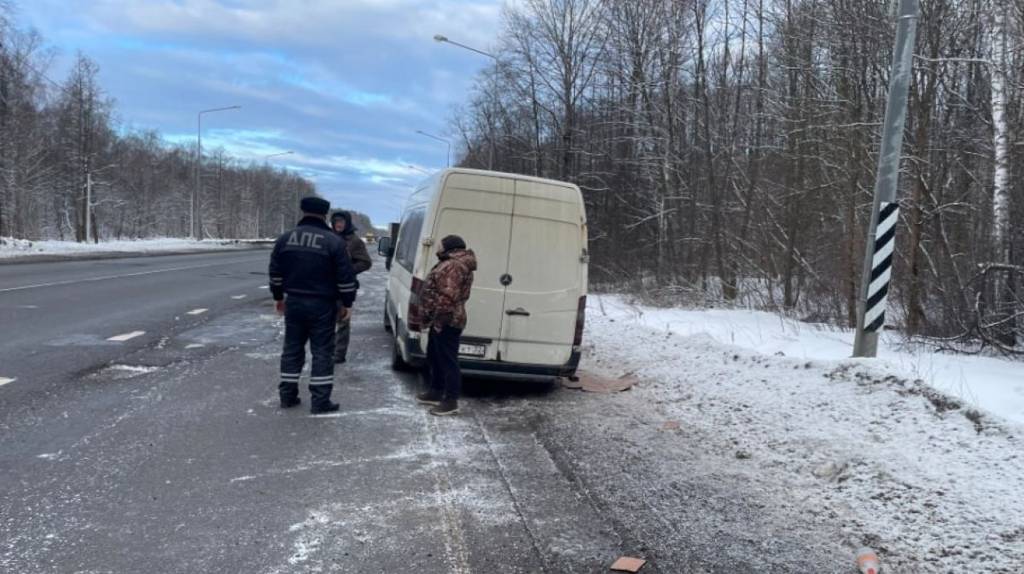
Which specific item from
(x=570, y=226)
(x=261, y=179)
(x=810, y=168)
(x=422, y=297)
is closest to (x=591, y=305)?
(x=810, y=168)

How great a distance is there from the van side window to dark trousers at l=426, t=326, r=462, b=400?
1081mm

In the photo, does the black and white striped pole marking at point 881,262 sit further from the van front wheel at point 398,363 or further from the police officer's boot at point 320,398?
the police officer's boot at point 320,398

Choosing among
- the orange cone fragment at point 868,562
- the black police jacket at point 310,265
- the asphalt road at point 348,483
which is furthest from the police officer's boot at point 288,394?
the orange cone fragment at point 868,562

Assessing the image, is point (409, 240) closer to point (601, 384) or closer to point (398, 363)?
point (398, 363)

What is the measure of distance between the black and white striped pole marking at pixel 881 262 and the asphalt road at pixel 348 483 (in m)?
2.97

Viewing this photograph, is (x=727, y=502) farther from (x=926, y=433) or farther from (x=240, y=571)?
(x=240, y=571)

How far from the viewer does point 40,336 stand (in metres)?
9.35

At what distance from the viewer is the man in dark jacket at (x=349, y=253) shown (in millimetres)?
8609

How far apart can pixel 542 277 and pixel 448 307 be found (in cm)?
129

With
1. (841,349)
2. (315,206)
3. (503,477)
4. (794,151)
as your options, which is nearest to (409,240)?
(315,206)

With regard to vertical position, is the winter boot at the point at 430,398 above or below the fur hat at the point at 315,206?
below

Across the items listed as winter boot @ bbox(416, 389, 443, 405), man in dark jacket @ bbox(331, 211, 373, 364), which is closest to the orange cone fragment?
winter boot @ bbox(416, 389, 443, 405)

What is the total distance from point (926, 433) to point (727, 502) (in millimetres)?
2154

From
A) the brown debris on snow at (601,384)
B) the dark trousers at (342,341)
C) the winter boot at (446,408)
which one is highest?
the dark trousers at (342,341)
